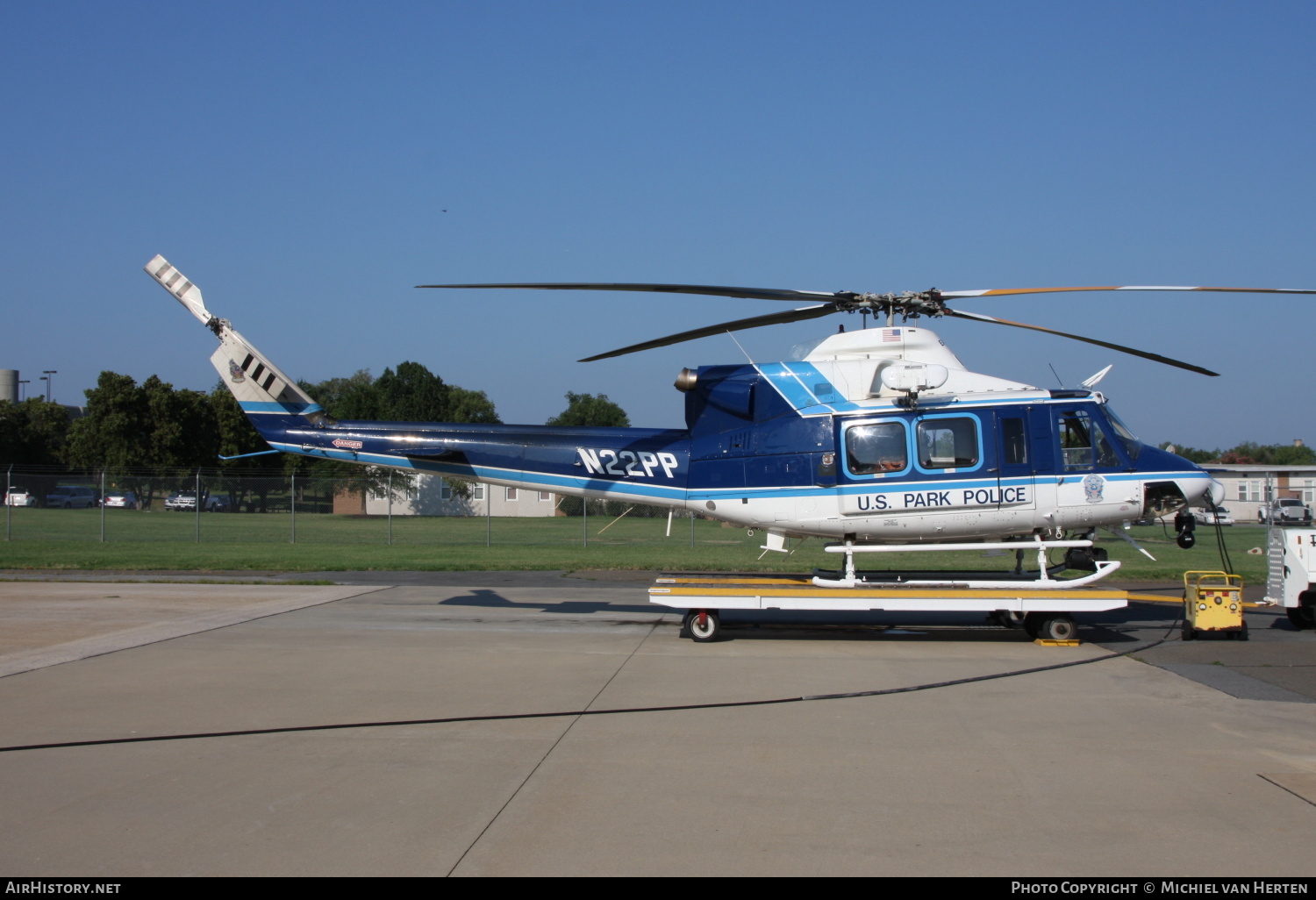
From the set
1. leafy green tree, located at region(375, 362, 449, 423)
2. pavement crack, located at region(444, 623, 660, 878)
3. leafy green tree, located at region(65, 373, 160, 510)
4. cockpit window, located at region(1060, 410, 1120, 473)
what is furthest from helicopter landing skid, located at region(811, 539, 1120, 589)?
leafy green tree, located at region(375, 362, 449, 423)

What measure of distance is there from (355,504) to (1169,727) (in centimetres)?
5777

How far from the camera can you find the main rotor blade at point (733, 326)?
1099cm

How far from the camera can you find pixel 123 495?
50.1 meters

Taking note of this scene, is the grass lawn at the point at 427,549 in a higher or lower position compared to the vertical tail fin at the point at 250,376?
lower

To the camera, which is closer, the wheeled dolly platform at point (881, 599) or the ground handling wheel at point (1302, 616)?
the wheeled dolly platform at point (881, 599)

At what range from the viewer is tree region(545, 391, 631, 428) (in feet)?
280

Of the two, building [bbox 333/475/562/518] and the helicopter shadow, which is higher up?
building [bbox 333/475/562/518]

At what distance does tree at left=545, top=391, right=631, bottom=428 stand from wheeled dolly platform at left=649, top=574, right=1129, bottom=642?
7011 cm

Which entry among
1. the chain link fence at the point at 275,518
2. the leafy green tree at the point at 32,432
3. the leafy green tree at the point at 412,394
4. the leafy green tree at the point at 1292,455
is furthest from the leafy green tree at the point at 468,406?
the leafy green tree at the point at 1292,455

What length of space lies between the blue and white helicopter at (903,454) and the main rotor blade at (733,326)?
0.08 feet

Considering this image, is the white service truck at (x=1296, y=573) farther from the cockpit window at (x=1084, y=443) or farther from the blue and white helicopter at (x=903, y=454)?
the cockpit window at (x=1084, y=443)

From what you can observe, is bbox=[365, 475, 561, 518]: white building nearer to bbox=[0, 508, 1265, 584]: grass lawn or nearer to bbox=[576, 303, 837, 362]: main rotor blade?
bbox=[0, 508, 1265, 584]: grass lawn

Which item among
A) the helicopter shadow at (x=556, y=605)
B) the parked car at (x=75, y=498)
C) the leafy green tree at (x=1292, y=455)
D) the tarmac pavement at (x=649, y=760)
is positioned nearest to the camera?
the tarmac pavement at (x=649, y=760)

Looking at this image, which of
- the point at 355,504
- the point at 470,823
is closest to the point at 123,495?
the point at 355,504
